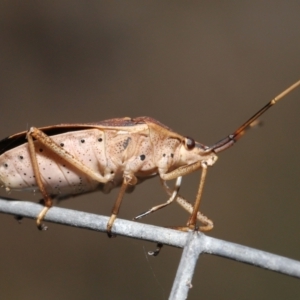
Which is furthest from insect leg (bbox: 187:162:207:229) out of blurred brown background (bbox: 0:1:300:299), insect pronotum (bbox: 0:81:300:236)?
blurred brown background (bbox: 0:1:300:299)

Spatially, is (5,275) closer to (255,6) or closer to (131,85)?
(131,85)

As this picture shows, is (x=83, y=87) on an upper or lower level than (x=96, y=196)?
upper

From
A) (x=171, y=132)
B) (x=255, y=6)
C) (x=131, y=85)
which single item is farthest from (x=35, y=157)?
(x=255, y=6)

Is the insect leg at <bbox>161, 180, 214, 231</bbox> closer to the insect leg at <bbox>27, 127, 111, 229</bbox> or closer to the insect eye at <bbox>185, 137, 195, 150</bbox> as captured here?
the insect eye at <bbox>185, 137, 195, 150</bbox>

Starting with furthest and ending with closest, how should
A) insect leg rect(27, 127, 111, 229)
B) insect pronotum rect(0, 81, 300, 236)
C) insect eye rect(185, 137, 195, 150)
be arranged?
insect eye rect(185, 137, 195, 150), insect pronotum rect(0, 81, 300, 236), insect leg rect(27, 127, 111, 229)

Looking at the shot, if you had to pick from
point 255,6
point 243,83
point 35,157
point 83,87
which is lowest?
point 35,157

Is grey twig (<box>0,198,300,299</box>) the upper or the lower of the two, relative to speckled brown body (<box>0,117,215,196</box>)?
lower

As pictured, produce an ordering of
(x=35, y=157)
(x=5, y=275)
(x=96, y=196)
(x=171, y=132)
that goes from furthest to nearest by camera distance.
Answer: (x=96, y=196), (x=5, y=275), (x=171, y=132), (x=35, y=157)
